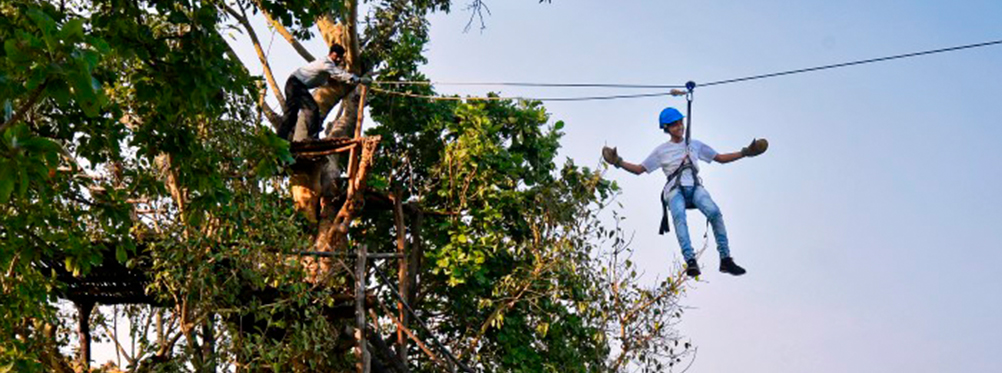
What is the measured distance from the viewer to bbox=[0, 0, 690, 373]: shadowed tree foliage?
25.5 feet

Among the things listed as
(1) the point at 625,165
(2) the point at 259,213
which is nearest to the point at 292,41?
(2) the point at 259,213

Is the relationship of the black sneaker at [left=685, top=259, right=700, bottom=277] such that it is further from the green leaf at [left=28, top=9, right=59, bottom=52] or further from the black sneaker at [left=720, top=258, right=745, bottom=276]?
the green leaf at [left=28, top=9, right=59, bottom=52]

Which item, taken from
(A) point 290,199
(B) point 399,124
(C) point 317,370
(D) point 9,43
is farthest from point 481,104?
(D) point 9,43

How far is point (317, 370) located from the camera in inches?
434

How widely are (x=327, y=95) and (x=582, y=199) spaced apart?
2798 millimetres

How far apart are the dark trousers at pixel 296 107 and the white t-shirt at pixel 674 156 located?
14.9ft

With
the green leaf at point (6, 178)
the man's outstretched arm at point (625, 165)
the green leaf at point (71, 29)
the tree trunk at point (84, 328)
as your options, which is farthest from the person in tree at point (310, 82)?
the green leaf at point (6, 178)

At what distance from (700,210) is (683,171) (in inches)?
11.0

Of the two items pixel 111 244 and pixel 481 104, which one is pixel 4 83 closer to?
pixel 111 244

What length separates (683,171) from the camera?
27.3 ft

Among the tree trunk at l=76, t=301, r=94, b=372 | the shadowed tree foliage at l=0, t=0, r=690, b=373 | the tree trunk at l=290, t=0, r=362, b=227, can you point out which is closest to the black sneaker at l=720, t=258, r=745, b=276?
the shadowed tree foliage at l=0, t=0, r=690, b=373

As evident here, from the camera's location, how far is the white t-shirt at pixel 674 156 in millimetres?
8352

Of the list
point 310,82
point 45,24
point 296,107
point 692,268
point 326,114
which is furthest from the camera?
point 326,114

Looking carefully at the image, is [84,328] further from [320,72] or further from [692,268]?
[692,268]
